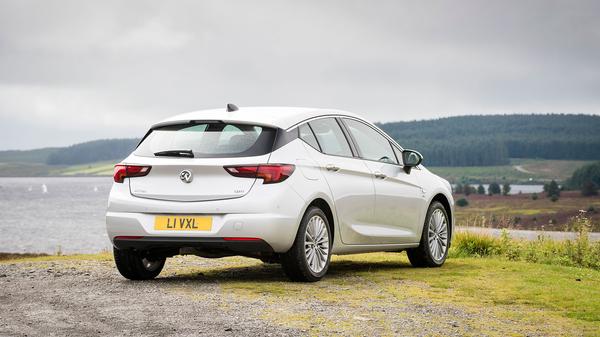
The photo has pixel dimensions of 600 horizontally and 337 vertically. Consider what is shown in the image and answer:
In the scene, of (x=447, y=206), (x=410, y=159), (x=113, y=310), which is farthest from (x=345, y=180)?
(x=113, y=310)

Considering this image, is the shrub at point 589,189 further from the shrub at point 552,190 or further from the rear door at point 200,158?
the rear door at point 200,158

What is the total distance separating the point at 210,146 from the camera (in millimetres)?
9367

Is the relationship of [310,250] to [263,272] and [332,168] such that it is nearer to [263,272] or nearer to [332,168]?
[332,168]

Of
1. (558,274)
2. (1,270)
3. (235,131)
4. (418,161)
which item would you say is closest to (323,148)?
(235,131)

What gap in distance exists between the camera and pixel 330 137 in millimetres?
10391

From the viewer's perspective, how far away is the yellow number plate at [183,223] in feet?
29.8

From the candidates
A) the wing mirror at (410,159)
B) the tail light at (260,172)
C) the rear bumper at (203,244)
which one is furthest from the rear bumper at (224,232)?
the wing mirror at (410,159)

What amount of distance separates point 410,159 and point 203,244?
3.72 meters

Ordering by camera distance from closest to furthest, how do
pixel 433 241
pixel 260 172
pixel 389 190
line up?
pixel 260 172 → pixel 389 190 → pixel 433 241

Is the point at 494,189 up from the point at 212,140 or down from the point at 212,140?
down

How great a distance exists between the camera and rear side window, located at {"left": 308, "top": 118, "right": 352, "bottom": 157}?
10.2 meters

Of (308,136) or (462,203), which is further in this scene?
(462,203)

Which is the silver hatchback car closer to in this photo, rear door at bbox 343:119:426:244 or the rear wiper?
the rear wiper

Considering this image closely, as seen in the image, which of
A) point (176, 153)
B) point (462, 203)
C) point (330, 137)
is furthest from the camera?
point (462, 203)
